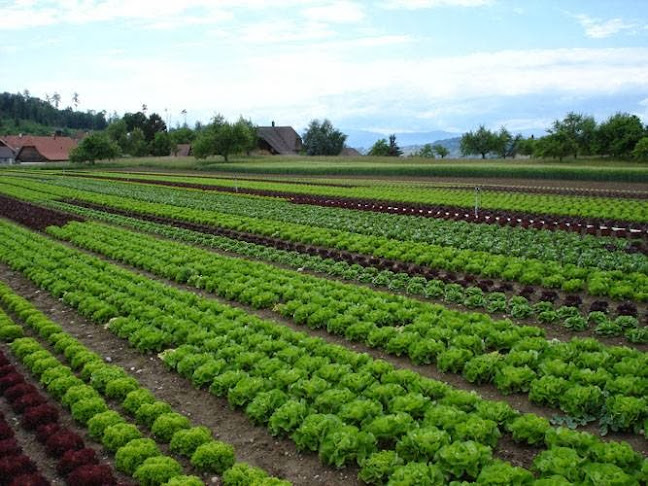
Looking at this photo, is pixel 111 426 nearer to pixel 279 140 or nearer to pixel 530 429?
pixel 530 429

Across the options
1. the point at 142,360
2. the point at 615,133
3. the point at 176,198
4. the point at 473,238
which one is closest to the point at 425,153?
the point at 615,133

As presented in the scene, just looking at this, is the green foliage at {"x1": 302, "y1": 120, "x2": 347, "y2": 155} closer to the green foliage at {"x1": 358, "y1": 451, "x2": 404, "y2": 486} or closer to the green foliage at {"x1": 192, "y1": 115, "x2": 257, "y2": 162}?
the green foliage at {"x1": 192, "y1": 115, "x2": 257, "y2": 162}

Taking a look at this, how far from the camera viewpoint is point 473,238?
67.4 feet

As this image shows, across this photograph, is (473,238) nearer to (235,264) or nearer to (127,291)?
(235,264)

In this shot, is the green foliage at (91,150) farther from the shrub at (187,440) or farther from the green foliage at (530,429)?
the green foliage at (530,429)

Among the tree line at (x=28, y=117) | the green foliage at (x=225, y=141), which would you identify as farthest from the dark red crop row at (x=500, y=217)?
the tree line at (x=28, y=117)

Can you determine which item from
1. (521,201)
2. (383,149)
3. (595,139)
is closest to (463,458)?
(521,201)

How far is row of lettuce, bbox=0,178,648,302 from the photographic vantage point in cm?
1416

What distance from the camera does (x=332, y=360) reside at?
1002 centimetres

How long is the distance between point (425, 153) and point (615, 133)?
75051 millimetres

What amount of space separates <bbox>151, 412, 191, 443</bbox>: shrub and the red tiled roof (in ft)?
404

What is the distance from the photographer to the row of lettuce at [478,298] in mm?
11359

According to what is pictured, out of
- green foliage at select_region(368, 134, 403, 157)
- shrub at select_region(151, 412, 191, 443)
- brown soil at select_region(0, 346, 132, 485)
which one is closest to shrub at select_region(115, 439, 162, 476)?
brown soil at select_region(0, 346, 132, 485)

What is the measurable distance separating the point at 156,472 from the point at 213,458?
0.75m
